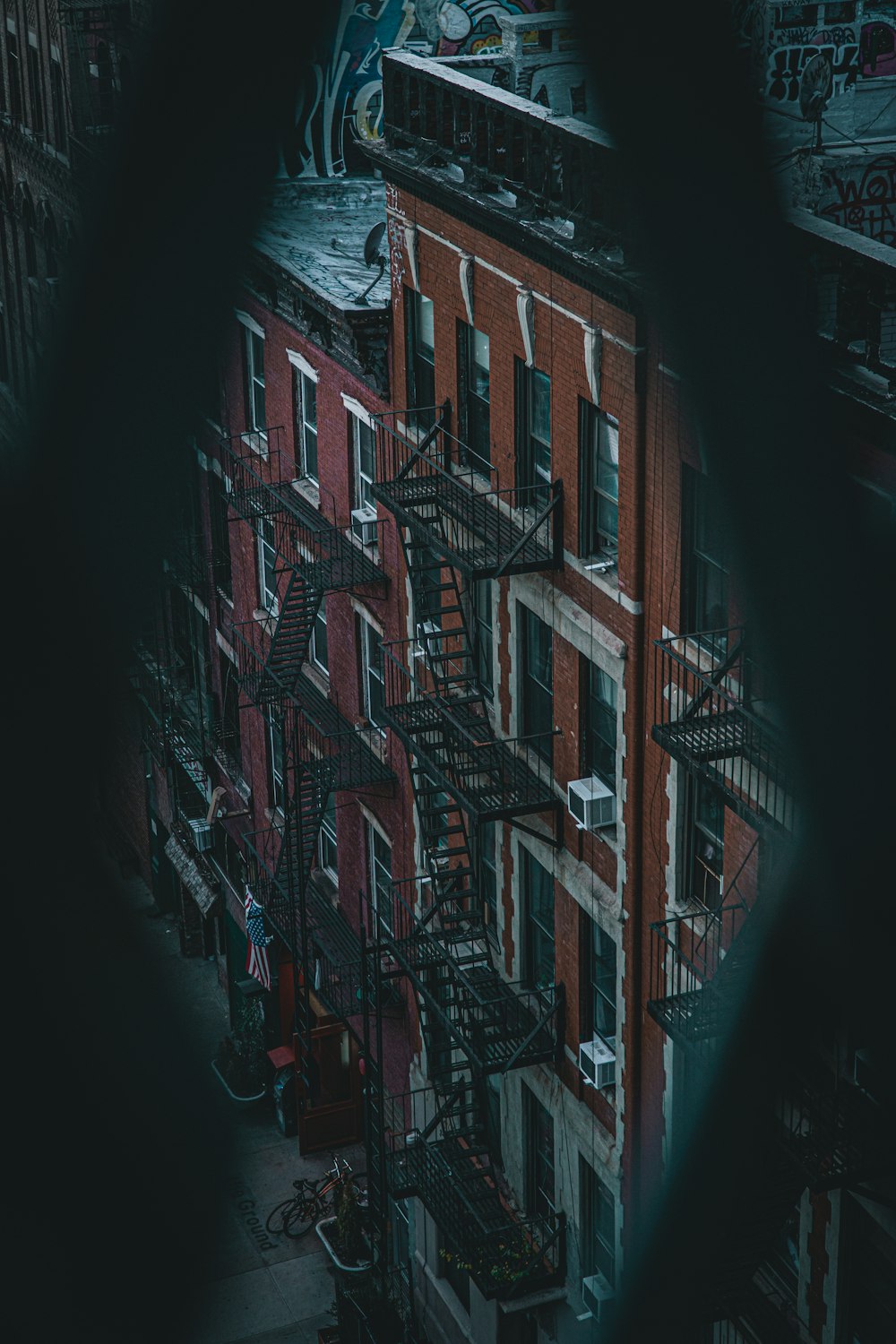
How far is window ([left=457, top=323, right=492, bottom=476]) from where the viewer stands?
20875 millimetres

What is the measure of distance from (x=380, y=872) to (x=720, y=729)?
13.1 meters

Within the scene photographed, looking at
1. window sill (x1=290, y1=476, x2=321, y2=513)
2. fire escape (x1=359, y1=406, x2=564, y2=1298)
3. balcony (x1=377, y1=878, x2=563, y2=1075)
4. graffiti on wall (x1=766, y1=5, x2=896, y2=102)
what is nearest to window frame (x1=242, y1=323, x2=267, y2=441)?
window sill (x1=290, y1=476, x2=321, y2=513)

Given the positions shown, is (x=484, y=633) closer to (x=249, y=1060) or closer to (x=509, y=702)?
(x=509, y=702)

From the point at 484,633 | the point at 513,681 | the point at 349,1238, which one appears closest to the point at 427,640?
the point at 484,633

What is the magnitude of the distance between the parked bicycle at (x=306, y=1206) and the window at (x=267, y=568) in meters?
9.63

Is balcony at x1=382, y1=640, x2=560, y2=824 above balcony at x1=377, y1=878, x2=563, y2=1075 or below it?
above

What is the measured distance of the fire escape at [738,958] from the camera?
1306 centimetres

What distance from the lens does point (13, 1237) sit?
2.33 metres

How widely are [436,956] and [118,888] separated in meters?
20.0

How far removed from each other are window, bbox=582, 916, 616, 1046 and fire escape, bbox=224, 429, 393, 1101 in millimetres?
6073

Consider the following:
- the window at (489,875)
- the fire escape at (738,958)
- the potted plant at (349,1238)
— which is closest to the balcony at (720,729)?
the fire escape at (738,958)

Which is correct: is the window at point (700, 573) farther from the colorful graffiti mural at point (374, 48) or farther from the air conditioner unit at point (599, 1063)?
the colorful graffiti mural at point (374, 48)

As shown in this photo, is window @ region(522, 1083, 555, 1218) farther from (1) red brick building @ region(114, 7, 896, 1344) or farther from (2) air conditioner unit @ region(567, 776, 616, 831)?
(2) air conditioner unit @ region(567, 776, 616, 831)

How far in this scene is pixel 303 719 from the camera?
28969mm
